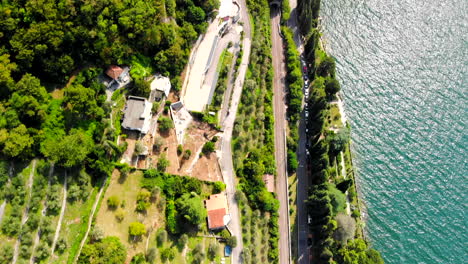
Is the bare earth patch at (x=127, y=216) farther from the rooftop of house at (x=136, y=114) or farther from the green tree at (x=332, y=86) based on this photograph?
the green tree at (x=332, y=86)

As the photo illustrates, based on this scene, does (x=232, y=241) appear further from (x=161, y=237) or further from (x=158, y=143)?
(x=158, y=143)

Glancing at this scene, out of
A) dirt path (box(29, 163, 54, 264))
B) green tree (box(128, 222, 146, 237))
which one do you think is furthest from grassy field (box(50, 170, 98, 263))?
green tree (box(128, 222, 146, 237))

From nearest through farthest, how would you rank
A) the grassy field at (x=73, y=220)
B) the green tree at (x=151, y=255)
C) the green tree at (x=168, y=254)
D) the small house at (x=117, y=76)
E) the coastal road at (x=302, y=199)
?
1. the grassy field at (x=73, y=220)
2. the green tree at (x=151, y=255)
3. the green tree at (x=168, y=254)
4. the small house at (x=117, y=76)
5. the coastal road at (x=302, y=199)

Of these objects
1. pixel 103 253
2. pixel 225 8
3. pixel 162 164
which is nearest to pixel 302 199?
pixel 162 164

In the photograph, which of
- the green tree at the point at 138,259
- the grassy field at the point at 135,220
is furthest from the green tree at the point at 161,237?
the green tree at the point at 138,259

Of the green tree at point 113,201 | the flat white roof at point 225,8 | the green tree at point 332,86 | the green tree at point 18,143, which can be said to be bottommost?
the green tree at point 113,201

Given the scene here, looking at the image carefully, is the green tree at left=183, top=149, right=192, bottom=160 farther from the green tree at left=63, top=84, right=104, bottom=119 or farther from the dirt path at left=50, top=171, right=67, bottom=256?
the dirt path at left=50, top=171, right=67, bottom=256
